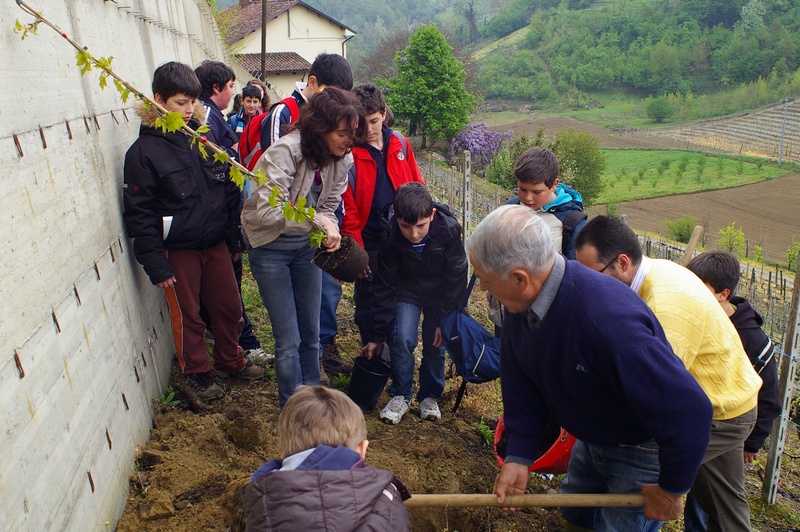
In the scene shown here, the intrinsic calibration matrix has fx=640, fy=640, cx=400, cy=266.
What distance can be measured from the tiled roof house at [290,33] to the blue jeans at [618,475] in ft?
115

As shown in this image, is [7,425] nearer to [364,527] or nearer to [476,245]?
[364,527]

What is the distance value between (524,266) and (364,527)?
95 centimetres

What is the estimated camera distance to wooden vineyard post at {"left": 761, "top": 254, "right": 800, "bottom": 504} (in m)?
4.12

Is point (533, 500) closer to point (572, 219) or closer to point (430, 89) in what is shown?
point (572, 219)

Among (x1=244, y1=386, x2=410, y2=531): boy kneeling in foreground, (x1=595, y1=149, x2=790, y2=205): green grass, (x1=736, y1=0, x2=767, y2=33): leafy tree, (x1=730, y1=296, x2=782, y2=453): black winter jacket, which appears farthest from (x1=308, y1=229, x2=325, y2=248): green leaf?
(x1=736, y1=0, x2=767, y2=33): leafy tree

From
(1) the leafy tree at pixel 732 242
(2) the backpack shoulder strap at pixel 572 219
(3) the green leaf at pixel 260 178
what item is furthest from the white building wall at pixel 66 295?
(1) the leafy tree at pixel 732 242

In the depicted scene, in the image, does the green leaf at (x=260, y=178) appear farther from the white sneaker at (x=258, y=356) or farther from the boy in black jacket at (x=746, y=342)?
the boy in black jacket at (x=746, y=342)

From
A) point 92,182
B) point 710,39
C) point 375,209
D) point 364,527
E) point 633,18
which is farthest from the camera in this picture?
point 633,18

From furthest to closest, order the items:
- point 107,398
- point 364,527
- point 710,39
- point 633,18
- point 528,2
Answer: point 528,2, point 633,18, point 710,39, point 107,398, point 364,527

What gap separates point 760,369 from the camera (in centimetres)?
324

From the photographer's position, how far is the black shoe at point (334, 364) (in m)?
4.76

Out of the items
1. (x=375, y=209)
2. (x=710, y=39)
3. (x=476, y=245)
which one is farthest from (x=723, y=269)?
(x=710, y=39)

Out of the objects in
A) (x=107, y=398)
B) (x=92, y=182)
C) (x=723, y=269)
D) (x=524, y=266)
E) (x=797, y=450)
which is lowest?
(x=797, y=450)

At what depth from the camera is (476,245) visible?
2145mm
